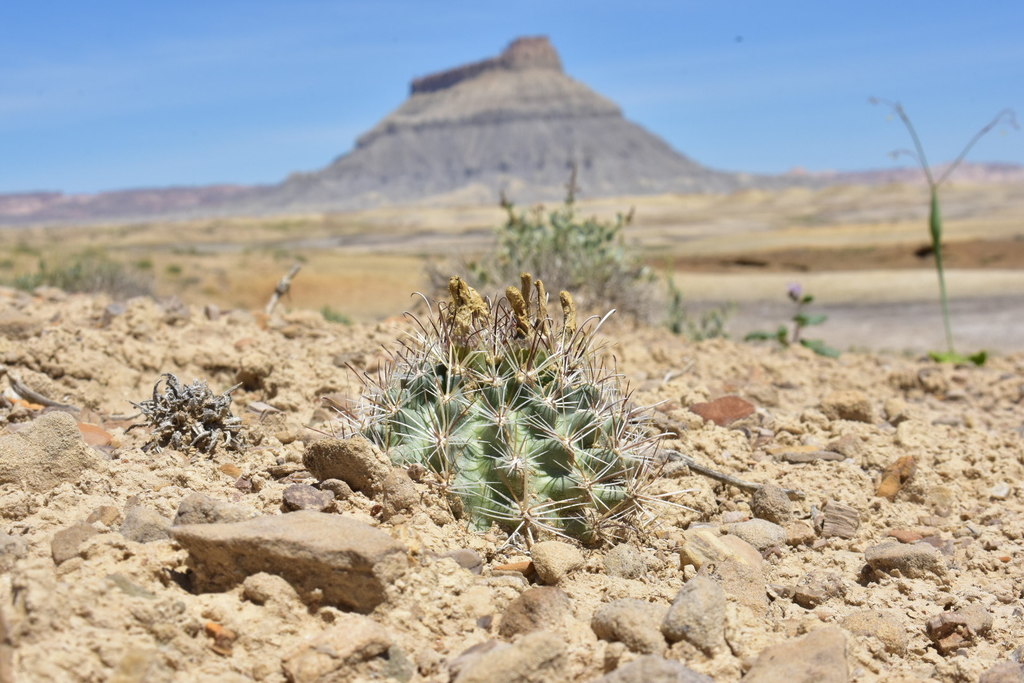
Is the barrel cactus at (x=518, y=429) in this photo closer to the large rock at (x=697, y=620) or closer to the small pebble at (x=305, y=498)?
the small pebble at (x=305, y=498)

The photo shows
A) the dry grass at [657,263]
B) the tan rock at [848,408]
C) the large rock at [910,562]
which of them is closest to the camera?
the large rock at [910,562]

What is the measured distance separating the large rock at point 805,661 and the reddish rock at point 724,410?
2.17 m

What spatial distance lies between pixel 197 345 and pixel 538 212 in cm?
574

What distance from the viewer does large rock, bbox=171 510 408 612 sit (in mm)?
2594

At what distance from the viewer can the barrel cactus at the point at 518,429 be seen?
331 cm

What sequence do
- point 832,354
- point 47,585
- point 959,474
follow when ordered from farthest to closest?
point 832,354 < point 959,474 < point 47,585

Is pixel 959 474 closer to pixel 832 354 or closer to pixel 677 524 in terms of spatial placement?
pixel 677 524

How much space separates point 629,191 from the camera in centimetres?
19788

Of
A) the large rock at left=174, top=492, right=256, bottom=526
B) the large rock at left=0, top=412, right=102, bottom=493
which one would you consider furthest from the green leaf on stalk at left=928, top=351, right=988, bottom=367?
the large rock at left=0, top=412, right=102, bottom=493

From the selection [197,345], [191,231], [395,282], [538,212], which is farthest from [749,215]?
[197,345]

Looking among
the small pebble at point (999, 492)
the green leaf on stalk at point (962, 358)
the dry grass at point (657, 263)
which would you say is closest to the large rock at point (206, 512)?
the small pebble at point (999, 492)

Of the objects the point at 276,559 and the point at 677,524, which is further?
the point at 677,524

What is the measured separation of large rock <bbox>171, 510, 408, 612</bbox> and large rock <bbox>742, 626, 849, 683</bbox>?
0.99 meters

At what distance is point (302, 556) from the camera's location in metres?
2.59
